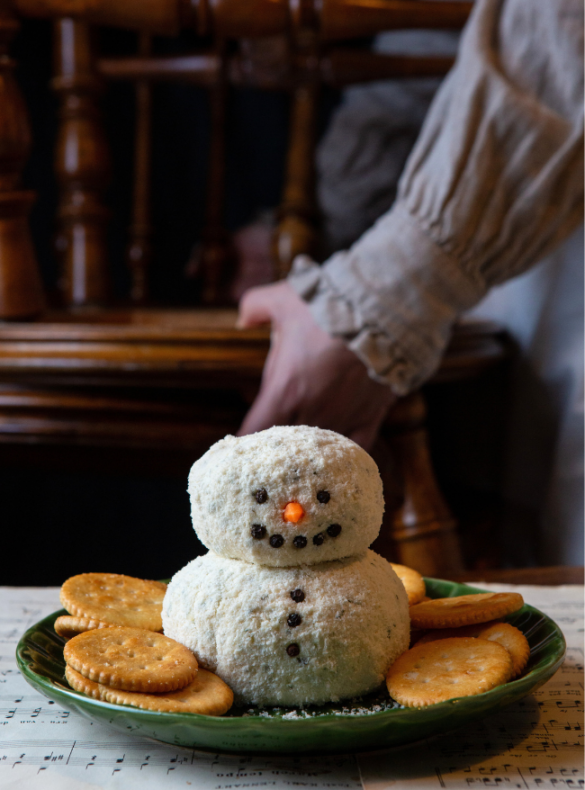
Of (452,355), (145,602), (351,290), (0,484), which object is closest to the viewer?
(145,602)

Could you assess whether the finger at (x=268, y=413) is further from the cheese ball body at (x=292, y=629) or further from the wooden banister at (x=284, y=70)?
the wooden banister at (x=284, y=70)

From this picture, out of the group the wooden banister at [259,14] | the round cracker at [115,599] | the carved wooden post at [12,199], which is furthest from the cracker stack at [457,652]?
the wooden banister at [259,14]

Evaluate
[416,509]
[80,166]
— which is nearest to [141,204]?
[80,166]

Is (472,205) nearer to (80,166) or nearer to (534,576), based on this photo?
(534,576)

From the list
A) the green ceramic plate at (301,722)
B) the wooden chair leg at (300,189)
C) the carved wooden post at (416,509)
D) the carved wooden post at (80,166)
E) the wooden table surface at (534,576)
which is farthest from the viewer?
the wooden chair leg at (300,189)

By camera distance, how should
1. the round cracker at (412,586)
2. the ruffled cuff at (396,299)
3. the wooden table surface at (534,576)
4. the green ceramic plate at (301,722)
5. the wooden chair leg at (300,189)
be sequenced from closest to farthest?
the green ceramic plate at (301,722) → the round cracker at (412,586) → the wooden table surface at (534,576) → the ruffled cuff at (396,299) → the wooden chair leg at (300,189)

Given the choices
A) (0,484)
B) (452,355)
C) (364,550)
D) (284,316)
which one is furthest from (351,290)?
(0,484)

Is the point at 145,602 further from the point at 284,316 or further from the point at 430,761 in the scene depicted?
the point at 284,316

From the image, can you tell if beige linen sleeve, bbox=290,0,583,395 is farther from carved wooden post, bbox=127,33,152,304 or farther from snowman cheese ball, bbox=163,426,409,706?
carved wooden post, bbox=127,33,152,304
